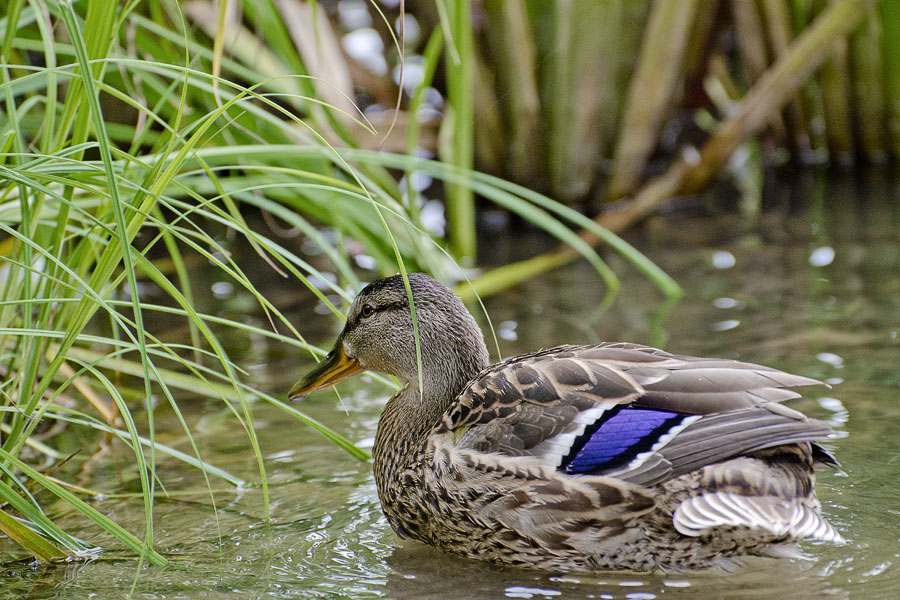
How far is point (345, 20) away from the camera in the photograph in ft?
28.3

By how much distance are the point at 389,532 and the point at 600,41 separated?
4304 mm

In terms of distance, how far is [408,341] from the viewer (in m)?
3.81

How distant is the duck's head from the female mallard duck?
0.21 m

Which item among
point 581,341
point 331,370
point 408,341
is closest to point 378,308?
point 408,341

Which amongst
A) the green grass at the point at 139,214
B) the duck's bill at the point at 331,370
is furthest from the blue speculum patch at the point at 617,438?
the duck's bill at the point at 331,370

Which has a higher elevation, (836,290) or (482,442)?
(836,290)

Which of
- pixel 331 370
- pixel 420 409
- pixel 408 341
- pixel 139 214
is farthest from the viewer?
pixel 331 370

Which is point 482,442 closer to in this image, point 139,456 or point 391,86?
point 139,456

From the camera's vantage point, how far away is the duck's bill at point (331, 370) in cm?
389

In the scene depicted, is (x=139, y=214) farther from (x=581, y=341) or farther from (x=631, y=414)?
(x=581, y=341)

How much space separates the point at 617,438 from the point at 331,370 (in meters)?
1.20

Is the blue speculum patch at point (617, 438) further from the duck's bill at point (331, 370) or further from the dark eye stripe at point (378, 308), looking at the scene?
the duck's bill at point (331, 370)

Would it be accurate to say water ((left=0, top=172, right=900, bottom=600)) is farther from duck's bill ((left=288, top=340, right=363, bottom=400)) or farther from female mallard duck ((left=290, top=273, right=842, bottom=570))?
duck's bill ((left=288, top=340, right=363, bottom=400))

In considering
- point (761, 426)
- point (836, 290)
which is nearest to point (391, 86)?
point (836, 290)
